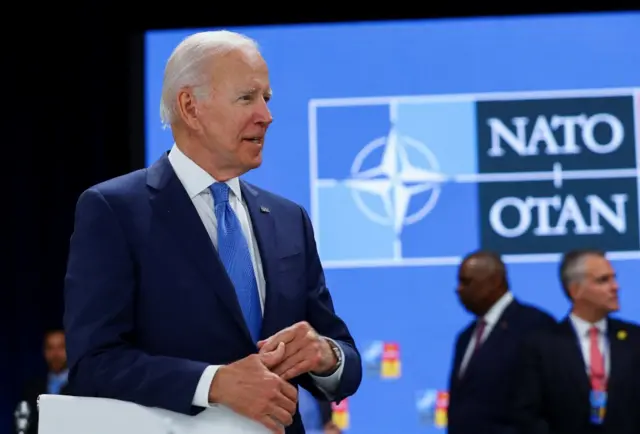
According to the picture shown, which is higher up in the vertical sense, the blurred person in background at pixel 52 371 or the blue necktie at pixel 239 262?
the blue necktie at pixel 239 262

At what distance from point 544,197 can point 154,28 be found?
7.49 ft

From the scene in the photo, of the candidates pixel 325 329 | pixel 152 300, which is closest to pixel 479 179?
pixel 325 329

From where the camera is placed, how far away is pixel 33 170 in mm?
7051

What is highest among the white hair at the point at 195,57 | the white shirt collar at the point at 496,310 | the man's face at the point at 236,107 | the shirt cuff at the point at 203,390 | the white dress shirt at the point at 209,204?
the white hair at the point at 195,57

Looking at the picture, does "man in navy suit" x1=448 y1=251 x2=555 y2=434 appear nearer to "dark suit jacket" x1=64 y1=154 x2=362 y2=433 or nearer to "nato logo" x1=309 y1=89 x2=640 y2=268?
"nato logo" x1=309 y1=89 x2=640 y2=268

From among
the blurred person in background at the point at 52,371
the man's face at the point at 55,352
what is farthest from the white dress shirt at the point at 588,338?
the man's face at the point at 55,352

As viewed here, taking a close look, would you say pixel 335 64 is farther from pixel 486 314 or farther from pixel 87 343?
pixel 87 343

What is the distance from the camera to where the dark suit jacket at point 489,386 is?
4973 mm

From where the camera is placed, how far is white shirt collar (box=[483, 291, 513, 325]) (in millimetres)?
5191

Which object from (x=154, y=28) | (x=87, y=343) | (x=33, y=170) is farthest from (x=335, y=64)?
(x=87, y=343)

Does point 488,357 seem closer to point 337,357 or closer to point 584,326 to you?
point 584,326

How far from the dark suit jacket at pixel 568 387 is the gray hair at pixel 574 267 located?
36 centimetres

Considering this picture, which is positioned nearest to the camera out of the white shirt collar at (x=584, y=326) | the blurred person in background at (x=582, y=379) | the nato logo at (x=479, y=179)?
the blurred person in background at (x=582, y=379)

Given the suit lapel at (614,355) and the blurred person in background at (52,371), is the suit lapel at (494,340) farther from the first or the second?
the blurred person in background at (52,371)
